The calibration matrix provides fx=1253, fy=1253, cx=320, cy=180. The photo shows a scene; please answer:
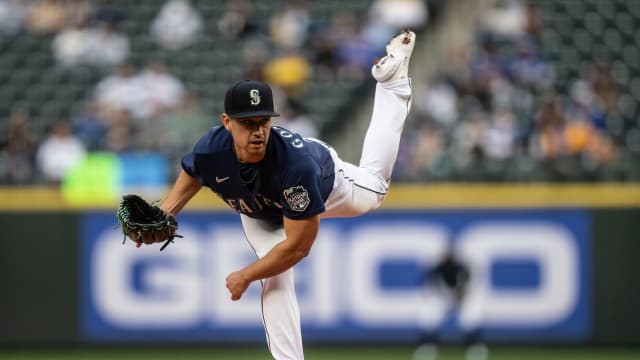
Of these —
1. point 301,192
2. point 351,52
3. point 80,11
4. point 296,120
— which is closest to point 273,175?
point 301,192

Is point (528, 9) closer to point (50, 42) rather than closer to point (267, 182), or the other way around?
point (50, 42)

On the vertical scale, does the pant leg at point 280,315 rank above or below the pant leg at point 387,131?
below

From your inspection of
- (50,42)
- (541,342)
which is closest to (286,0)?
(50,42)

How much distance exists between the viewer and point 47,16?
1620 centimetres

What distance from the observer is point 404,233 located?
13.1 meters

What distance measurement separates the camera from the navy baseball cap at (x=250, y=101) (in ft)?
22.9

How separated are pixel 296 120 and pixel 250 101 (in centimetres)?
713

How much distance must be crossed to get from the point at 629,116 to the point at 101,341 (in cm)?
651

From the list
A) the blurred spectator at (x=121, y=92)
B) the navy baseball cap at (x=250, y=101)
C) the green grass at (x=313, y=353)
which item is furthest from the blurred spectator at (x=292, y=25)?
the navy baseball cap at (x=250, y=101)

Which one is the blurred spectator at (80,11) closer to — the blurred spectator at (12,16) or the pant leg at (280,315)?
the blurred spectator at (12,16)

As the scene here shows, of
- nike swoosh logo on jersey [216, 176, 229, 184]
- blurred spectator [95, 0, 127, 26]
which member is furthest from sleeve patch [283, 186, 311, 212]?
blurred spectator [95, 0, 127, 26]

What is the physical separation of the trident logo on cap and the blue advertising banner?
6055mm

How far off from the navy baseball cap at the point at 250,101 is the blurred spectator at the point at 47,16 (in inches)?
378

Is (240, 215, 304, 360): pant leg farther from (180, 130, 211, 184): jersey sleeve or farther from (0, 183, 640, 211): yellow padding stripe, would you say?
(0, 183, 640, 211): yellow padding stripe
